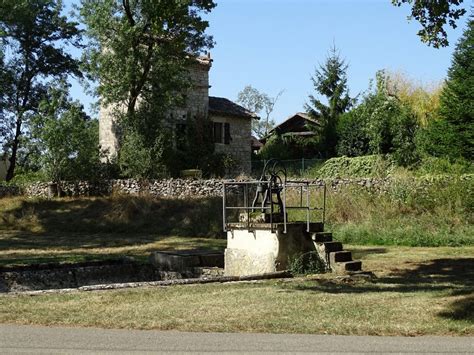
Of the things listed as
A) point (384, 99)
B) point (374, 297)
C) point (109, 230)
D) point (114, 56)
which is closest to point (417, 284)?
point (374, 297)

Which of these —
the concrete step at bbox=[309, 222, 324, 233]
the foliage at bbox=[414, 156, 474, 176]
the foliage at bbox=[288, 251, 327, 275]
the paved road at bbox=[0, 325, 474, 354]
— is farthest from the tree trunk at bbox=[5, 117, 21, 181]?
the paved road at bbox=[0, 325, 474, 354]

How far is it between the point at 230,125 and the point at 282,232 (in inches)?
1380

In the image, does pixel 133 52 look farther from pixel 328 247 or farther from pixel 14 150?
pixel 328 247

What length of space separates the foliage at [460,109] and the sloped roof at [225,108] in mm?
16275

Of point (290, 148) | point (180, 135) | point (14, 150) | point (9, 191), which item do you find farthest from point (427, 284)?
point (14, 150)

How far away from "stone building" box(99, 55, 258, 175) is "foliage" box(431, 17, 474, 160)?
44.8 feet

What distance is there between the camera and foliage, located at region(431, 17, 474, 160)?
36562mm

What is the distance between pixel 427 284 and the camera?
1378cm

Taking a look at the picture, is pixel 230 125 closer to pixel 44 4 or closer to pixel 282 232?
pixel 44 4

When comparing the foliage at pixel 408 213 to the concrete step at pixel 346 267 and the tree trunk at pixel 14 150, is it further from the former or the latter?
the tree trunk at pixel 14 150

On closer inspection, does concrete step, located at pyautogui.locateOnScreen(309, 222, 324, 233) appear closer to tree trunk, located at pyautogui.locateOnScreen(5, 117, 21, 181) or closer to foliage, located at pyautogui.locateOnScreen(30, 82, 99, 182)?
foliage, located at pyautogui.locateOnScreen(30, 82, 99, 182)

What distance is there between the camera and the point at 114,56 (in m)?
40.1

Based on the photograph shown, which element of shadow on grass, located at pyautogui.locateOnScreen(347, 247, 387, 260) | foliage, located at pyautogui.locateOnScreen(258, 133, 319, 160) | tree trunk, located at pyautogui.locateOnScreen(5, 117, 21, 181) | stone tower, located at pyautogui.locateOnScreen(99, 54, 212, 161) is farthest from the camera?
tree trunk, located at pyautogui.locateOnScreen(5, 117, 21, 181)

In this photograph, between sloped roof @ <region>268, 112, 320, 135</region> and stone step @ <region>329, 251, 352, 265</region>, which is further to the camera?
sloped roof @ <region>268, 112, 320, 135</region>
